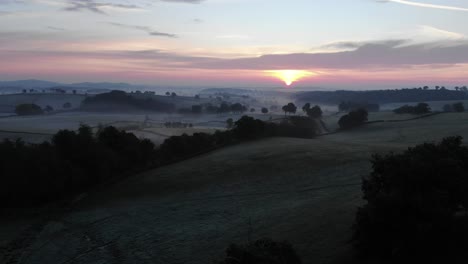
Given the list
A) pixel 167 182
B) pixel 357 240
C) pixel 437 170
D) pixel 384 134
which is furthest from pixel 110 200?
pixel 384 134

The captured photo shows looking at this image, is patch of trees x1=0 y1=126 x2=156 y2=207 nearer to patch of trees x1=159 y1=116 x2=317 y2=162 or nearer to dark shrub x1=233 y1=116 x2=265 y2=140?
patch of trees x1=159 y1=116 x2=317 y2=162

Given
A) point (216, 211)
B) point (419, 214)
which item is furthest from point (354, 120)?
point (419, 214)

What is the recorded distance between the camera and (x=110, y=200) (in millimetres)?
45688

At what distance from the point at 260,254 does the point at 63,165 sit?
1565 inches

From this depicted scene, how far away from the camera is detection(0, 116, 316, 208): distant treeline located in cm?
4772

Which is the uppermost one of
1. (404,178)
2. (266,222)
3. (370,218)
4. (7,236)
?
(404,178)

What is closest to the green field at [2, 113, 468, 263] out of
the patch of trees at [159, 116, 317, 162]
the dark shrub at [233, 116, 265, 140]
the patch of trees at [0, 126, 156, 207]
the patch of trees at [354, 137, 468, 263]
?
the patch of trees at [354, 137, 468, 263]

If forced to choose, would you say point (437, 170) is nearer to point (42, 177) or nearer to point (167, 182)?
point (167, 182)

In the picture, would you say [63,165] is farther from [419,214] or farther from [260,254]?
[419,214]

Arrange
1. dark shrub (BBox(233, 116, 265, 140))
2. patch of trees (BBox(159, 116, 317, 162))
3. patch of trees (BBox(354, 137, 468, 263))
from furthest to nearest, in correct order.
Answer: dark shrub (BBox(233, 116, 265, 140)), patch of trees (BBox(159, 116, 317, 162)), patch of trees (BBox(354, 137, 468, 263))

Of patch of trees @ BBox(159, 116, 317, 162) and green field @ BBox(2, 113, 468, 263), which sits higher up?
patch of trees @ BBox(159, 116, 317, 162)

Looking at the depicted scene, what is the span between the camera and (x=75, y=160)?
181 ft

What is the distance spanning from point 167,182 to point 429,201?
3282 centimetres

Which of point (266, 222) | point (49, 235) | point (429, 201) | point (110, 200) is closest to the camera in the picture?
point (429, 201)
